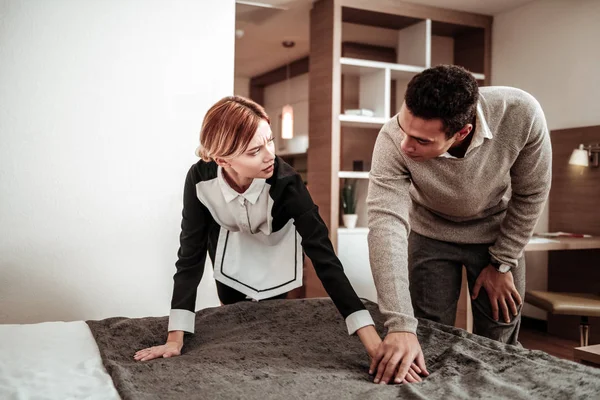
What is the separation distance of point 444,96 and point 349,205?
2.55m

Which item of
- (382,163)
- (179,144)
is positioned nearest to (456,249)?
(382,163)

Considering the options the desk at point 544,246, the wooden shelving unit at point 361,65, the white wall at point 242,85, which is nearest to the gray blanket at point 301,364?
the desk at point 544,246

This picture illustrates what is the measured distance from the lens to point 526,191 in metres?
1.65

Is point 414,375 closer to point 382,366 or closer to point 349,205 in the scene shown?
point 382,366

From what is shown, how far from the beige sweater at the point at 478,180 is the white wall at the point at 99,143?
4.73 feet

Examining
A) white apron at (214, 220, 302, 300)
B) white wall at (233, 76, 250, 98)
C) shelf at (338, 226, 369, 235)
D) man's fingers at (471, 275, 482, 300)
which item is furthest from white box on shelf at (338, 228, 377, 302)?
white wall at (233, 76, 250, 98)

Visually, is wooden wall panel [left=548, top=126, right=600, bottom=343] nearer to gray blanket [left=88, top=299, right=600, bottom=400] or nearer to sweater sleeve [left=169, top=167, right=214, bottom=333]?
gray blanket [left=88, top=299, right=600, bottom=400]

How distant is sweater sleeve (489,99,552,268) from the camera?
62.5 inches

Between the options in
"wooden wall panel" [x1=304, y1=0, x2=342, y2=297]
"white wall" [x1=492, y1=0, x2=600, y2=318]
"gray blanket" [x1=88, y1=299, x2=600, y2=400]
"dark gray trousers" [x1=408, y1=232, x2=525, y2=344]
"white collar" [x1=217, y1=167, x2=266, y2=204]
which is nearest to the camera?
"gray blanket" [x1=88, y1=299, x2=600, y2=400]

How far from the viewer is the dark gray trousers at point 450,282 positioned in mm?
1802

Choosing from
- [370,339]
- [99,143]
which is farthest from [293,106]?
[370,339]

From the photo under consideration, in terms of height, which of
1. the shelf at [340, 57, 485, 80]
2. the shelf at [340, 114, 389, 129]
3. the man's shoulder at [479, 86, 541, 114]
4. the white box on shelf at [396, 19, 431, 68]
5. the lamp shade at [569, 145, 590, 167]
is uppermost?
the white box on shelf at [396, 19, 431, 68]

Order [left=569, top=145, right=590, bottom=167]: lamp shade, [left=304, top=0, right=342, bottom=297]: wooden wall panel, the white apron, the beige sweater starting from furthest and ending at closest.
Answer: [left=304, top=0, right=342, bottom=297]: wooden wall panel → [left=569, top=145, right=590, bottom=167]: lamp shade → the white apron → the beige sweater

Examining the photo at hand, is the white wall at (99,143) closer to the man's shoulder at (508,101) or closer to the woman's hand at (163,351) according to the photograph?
the woman's hand at (163,351)
